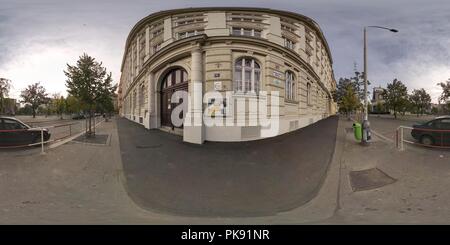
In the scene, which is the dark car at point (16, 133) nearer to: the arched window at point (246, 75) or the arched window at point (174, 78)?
the arched window at point (174, 78)

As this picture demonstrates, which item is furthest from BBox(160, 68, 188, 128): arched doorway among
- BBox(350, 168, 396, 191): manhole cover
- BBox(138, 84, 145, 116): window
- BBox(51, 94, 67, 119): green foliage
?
BBox(51, 94, 67, 119): green foliage

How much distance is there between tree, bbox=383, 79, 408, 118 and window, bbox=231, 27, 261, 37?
107ft

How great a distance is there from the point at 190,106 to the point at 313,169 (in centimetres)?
562

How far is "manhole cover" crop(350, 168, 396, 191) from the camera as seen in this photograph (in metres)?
5.56

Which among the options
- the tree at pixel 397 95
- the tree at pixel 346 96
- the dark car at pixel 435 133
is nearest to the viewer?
the dark car at pixel 435 133

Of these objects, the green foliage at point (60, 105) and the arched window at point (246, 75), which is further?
the green foliage at point (60, 105)

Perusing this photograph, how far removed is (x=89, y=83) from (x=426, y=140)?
15.2 metres

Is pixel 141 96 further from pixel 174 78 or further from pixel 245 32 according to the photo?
pixel 245 32

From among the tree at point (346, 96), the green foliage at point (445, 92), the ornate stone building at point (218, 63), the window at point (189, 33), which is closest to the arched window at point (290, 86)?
the ornate stone building at point (218, 63)

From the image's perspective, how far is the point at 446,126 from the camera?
30.5ft

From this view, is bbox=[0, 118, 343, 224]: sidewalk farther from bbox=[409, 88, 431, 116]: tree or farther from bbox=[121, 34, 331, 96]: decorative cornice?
bbox=[409, 88, 431, 116]: tree

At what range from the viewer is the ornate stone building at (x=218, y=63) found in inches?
316

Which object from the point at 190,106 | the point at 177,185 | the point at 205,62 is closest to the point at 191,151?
the point at 190,106

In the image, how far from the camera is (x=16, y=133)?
8555 mm
